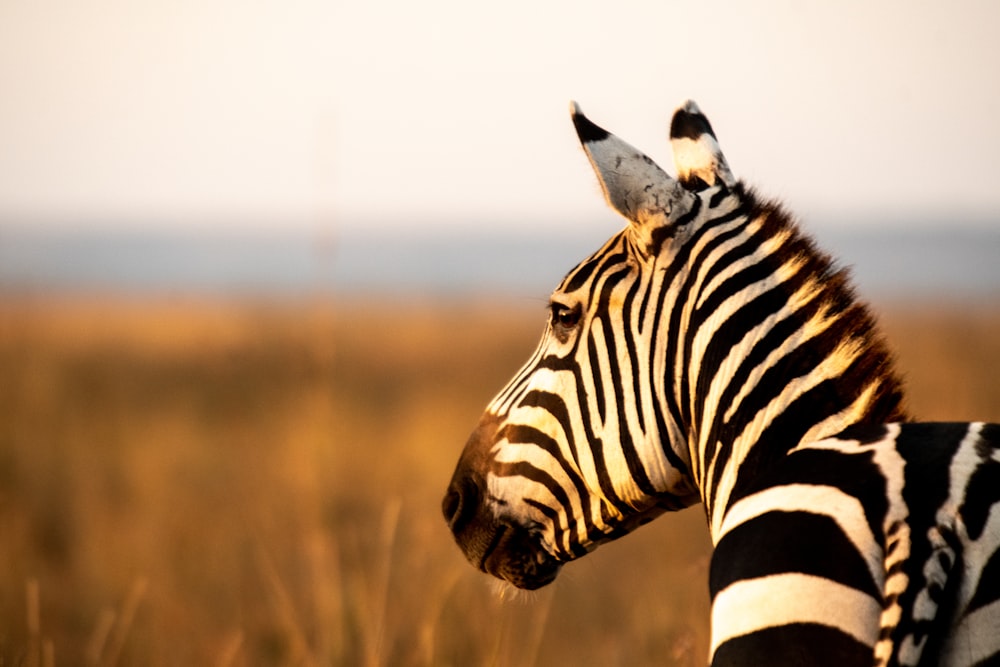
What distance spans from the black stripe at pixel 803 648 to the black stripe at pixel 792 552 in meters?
0.10

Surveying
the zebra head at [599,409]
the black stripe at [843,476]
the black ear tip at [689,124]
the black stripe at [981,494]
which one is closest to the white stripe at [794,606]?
the black stripe at [843,476]

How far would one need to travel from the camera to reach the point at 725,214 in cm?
289

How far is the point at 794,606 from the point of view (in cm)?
205

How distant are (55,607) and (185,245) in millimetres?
144572

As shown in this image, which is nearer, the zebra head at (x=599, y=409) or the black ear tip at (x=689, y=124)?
the zebra head at (x=599, y=409)

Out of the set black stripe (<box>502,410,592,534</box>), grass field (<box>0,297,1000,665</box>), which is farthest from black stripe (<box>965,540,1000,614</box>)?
grass field (<box>0,297,1000,665</box>)

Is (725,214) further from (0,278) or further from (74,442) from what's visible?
(74,442)

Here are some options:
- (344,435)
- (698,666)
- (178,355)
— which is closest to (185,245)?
(178,355)

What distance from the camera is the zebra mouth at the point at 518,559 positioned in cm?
306

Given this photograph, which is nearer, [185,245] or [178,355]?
[178,355]

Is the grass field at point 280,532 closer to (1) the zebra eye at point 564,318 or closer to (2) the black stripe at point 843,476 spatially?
(1) the zebra eye at point 564,318

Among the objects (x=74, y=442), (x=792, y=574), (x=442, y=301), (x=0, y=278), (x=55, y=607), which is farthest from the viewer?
(x=442, y=301)

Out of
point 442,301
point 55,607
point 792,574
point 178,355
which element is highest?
point 792,574

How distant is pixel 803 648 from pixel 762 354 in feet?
2.77
